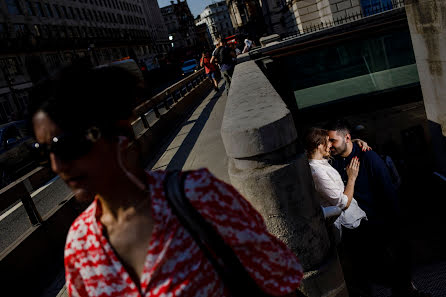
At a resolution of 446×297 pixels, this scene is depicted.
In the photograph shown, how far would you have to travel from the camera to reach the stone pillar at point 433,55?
17.5ft

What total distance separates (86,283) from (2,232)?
8692 mm

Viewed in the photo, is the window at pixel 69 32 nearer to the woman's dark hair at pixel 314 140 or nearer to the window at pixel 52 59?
the window at pixel 52 59

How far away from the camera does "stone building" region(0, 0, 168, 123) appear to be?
4109cm

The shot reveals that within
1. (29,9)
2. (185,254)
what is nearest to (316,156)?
(185,254)

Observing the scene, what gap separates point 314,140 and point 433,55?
351 centimetres

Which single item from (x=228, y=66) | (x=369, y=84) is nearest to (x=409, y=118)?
(x=369, y=84)

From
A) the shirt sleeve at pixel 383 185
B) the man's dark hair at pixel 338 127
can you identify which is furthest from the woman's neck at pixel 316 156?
the shirt sleeve at pixel 383 185

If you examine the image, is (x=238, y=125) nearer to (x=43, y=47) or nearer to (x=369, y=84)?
(x=369, y=84)

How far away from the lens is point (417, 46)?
6.03 meters

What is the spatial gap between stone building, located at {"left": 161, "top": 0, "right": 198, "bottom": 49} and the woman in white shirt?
406ft

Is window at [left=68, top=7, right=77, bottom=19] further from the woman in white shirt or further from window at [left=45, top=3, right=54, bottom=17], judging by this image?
the woman in white shirt

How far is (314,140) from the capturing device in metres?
3.68

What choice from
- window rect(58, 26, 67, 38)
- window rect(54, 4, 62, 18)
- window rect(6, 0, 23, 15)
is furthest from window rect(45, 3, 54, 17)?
window rect(6, 0, 23, 15)

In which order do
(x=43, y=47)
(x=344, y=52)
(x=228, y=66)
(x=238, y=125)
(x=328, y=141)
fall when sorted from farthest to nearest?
(x=43, y=47) → (x=228, y=66) → (x=344, y=52) → (x=328, y=141) → (x=238, y=125)
